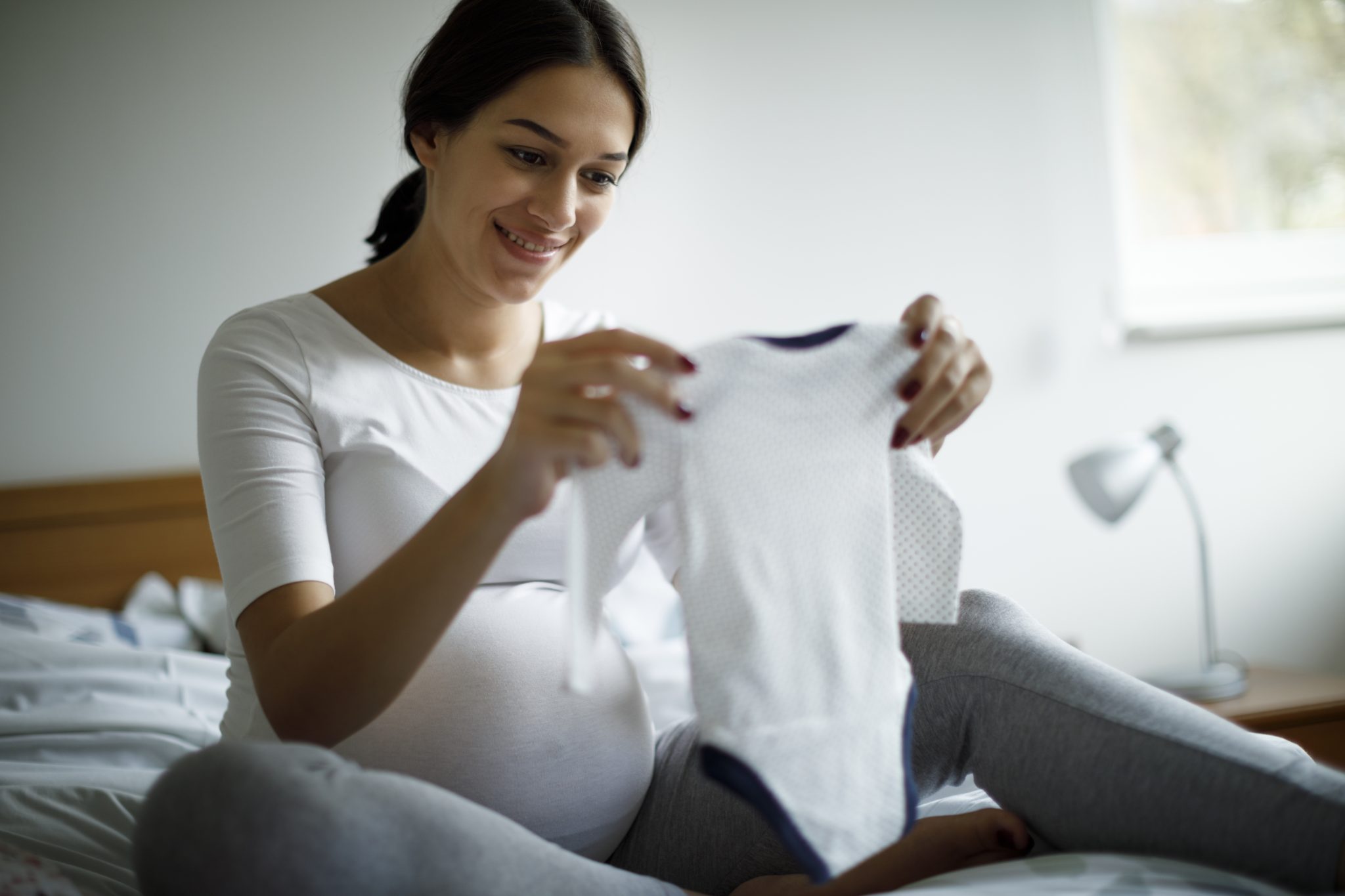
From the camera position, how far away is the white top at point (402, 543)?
2.83ft

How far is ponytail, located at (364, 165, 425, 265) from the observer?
1261mm

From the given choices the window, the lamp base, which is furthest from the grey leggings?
the window

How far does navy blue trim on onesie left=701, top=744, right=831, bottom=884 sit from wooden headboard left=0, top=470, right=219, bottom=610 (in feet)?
4.36

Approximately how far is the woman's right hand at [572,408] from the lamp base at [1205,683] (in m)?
1.48

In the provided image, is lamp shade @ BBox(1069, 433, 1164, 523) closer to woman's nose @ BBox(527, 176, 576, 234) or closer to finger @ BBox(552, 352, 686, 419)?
woman's nose @ BBox(527, 176, 576, 234)

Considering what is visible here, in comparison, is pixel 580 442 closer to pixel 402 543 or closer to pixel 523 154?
pixel 402 543

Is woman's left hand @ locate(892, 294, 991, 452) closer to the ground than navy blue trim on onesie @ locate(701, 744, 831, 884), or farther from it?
farther from it

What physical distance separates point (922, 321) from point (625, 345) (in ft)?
0.77

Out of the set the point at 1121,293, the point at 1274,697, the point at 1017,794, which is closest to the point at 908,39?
the point at 1121,293

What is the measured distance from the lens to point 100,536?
1.72m

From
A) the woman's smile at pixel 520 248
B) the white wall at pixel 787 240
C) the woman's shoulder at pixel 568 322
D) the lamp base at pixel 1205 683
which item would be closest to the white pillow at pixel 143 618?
the white wall at pixel 787 240

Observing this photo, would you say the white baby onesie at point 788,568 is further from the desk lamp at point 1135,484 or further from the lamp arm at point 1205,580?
the lamp arm at point 1205,580

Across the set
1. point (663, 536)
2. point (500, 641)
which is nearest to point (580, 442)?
point (500, 641)

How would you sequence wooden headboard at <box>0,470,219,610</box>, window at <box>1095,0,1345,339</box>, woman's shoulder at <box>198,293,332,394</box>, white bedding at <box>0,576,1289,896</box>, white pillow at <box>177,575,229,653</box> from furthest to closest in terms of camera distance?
window at <box>1095,0,1345,339</box> < wooden headboard at <box>0,470,219,610</box> < white pillow at <box>177,575,229,653</box> < woman's shoulder at <box>198,293,332,394</box> < white bedding at <box>0,576,1289,896</box>
